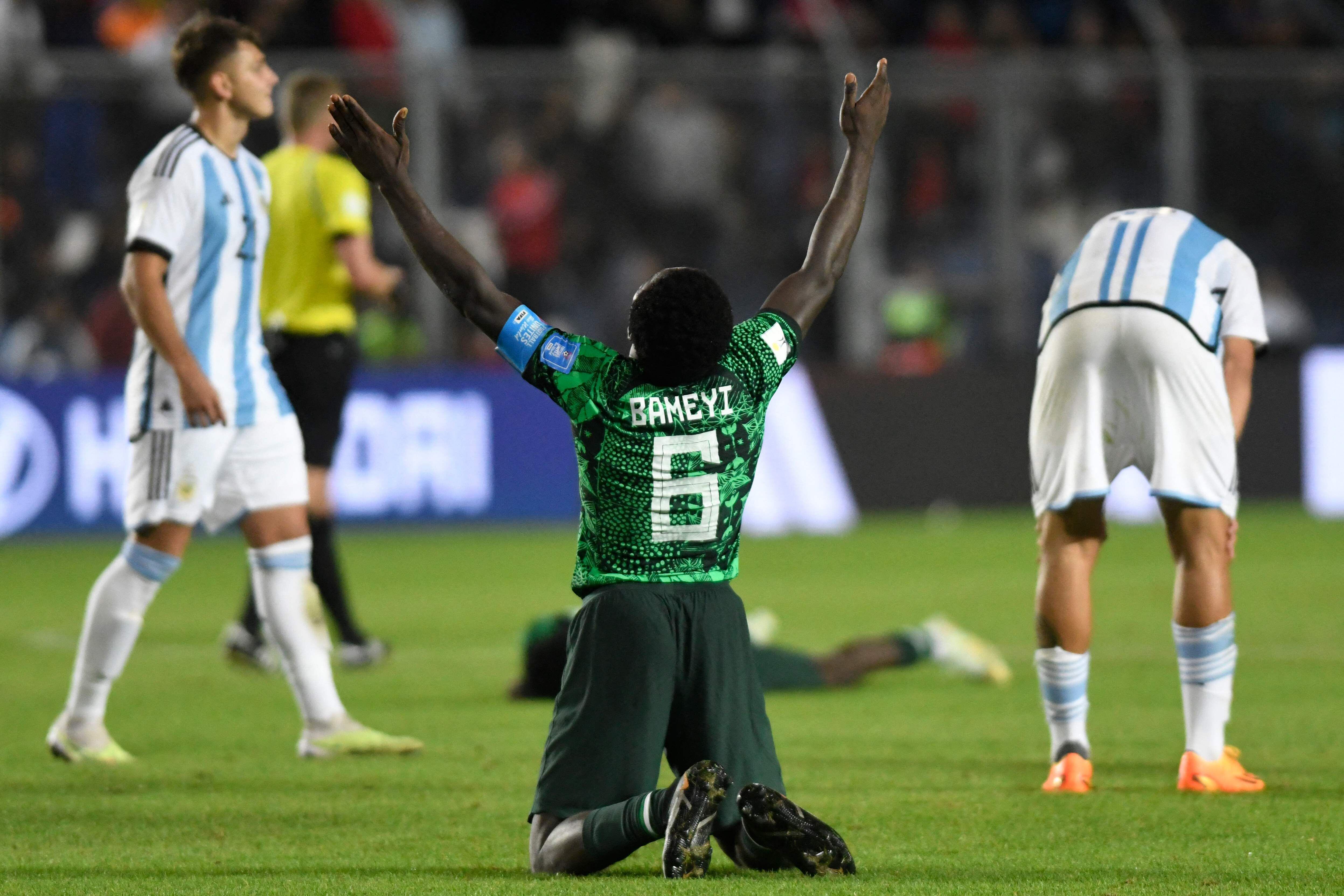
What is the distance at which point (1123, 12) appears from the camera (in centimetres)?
1717

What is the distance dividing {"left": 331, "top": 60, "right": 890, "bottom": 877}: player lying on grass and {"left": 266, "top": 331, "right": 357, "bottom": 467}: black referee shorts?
11.6 ft

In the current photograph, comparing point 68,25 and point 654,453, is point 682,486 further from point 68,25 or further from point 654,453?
point 68,25

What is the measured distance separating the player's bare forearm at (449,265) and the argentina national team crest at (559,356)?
11 cm

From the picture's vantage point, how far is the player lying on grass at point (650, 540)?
4141mm

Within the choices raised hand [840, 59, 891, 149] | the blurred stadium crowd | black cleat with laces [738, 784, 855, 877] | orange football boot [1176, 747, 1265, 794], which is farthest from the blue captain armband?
the blurred stadium crowd

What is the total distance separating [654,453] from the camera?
4.21m

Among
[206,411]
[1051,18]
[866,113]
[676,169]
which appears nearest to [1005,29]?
[1051,18]

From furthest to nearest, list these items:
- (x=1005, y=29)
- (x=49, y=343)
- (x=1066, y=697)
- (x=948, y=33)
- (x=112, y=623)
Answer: (x=948, y=33)
(x=1005, y=29)
(x=49, y=343)
(x=112, y=623)
(x=1066, y=697)

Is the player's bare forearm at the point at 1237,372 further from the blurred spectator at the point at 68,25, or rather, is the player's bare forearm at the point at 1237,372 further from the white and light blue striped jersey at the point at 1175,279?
the blurred spectator at the point at 68,25

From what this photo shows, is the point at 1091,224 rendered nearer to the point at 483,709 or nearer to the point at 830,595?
the point at 830,595

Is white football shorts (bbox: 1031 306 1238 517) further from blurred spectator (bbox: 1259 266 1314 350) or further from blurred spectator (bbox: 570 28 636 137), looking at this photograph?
blurred spectator (bbox: 1259 266 1314 350)

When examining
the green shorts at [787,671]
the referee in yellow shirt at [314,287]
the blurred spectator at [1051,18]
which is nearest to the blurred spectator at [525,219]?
the blurred spectator at [1051,18]

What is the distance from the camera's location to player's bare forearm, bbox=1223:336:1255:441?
535 centimetres

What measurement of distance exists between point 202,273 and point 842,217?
2.26 meters
